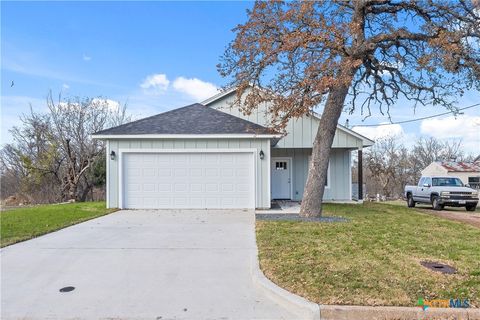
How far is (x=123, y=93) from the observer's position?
2816cm

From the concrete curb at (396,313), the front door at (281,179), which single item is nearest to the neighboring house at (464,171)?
the front door at (281,179)

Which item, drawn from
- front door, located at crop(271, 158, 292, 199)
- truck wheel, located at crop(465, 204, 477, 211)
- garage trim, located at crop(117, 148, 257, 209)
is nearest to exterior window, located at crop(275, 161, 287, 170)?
front door, located at crop(271, 158, 292, 199)

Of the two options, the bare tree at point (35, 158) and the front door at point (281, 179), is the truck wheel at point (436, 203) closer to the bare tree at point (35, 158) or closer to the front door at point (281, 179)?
the front door at point (281, 179)

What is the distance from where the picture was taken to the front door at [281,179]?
1836 centimetres

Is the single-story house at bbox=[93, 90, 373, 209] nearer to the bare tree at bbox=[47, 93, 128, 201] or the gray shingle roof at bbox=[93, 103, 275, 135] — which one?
the gray shingle roof at bbox=[93, 103, 275, 135]

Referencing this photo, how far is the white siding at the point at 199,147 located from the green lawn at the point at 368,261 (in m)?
4.16

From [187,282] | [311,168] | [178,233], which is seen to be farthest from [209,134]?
[187,282]

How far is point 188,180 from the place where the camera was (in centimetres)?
1366

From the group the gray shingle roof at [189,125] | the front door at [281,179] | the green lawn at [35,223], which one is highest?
the gray shingle roof at [189,125]

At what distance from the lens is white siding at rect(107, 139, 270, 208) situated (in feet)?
44.4

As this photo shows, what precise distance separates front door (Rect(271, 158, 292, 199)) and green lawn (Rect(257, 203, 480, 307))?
8.90 meters

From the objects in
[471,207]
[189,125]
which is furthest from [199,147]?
[471,207]

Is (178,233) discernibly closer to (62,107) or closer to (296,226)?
(296,226)

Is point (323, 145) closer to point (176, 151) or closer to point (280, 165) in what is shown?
point (176, 151)
